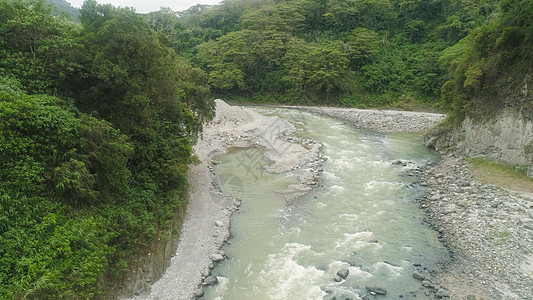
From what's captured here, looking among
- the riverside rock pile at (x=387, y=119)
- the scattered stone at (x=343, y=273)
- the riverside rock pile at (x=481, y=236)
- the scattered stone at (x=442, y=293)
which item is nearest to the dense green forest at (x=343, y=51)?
the riverside rock pile at (x=387, y=119)

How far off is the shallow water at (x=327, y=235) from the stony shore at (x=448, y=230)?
59cm

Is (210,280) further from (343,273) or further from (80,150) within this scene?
(80,150)

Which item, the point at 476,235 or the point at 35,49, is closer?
the point at 35,49

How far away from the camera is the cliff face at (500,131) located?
1759 cm

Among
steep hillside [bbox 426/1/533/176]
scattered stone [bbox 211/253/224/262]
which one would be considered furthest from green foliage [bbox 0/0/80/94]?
steep hillside [bbox 426/1/533/176]

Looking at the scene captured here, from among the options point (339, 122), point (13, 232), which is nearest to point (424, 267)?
point (13, 232)

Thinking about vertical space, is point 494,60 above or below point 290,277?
above

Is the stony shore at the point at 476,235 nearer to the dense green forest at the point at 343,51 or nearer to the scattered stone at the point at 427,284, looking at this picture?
the scattered stone at the point at 427,284

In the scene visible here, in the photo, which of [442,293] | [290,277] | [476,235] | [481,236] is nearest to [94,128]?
[290,277]

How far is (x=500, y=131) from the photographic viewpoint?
19422mm

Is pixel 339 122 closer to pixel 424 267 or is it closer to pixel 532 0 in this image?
pixel 532 0

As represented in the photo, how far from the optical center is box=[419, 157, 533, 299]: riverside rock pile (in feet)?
33.6

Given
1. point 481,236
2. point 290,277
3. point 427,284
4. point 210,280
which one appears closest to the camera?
point 427,284

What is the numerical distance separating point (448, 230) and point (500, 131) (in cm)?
1014
